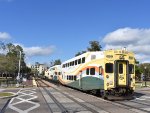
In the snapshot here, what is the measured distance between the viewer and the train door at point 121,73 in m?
30.0

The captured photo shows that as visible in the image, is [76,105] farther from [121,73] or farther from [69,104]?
[121,73]

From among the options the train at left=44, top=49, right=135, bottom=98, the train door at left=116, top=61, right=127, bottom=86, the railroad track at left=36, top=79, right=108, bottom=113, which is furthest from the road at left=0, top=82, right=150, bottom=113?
the train door at left=116, top=61, right=127, bottom=86

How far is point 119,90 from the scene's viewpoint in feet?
97.8

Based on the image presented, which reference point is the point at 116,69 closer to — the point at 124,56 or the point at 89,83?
the point at 124,56


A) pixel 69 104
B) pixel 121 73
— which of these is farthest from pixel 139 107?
pixel 121 73

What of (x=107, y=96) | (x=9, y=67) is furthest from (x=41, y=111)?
(x=9, y=67)

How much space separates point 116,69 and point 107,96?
7.40 ft

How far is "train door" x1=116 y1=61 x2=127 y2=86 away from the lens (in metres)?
30.0

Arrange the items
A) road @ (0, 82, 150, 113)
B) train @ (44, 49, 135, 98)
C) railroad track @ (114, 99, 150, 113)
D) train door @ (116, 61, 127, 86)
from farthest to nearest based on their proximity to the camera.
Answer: train door @ (116, 61, 127, 86), train @ (44, 49, 135, 98), road @ (0, 82, 150, 113), railroad track @ (114, 99, 150, 113)

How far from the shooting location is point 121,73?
99.0 ft

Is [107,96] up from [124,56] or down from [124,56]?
down

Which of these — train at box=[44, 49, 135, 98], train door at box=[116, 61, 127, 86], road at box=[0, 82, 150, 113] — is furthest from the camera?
train door at box=[116, 61, 127, 86]

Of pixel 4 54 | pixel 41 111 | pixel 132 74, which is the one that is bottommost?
pixel 41 111

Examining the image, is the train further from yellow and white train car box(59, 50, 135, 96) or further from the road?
the road
